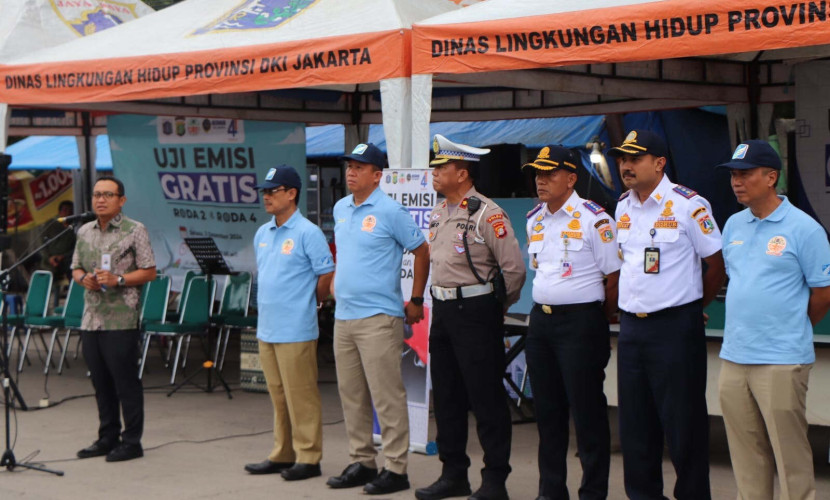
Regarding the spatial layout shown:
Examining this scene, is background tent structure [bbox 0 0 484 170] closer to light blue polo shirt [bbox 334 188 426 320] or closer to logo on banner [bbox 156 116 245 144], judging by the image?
light blue polo shirt [bbox 334 188 426 320]

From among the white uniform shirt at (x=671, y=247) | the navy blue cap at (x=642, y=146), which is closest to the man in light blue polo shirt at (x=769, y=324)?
the white uniform shirt at (x=671, y=247)

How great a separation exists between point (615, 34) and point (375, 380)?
2.49 metres

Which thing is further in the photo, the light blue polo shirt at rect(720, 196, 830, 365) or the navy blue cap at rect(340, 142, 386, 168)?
the navy blue cap at rect(340, 142, 386, 168)

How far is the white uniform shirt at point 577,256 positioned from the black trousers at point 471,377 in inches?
17.8

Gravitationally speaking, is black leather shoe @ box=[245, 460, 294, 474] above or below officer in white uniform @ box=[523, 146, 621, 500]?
below

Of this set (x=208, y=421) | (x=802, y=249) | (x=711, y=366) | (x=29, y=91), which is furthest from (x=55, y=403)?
(x=802, y=249)

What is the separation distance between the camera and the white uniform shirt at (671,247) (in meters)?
5.12

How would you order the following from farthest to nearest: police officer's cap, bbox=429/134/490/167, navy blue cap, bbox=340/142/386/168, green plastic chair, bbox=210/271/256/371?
green plastic chair, bbox=210/271/256/371 → navy blue cap, bbox=340/142/386/168 → police officer's cap, bbox=429/134/490/167

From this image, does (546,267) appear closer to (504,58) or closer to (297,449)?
(504,58)

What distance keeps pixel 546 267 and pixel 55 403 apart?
6000 millimetres

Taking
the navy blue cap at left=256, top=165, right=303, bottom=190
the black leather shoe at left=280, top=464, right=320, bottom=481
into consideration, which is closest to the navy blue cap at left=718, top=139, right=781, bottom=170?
the navy blue cap at left=256, top=165, right=303, bottom=190

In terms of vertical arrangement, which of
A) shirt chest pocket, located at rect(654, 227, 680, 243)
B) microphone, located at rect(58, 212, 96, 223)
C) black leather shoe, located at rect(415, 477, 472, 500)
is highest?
microphone, located at rect(58, 212, 96, 223)

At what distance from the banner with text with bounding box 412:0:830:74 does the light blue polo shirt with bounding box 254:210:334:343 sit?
1.37 m

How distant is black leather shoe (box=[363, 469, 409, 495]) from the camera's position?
6387 mm
